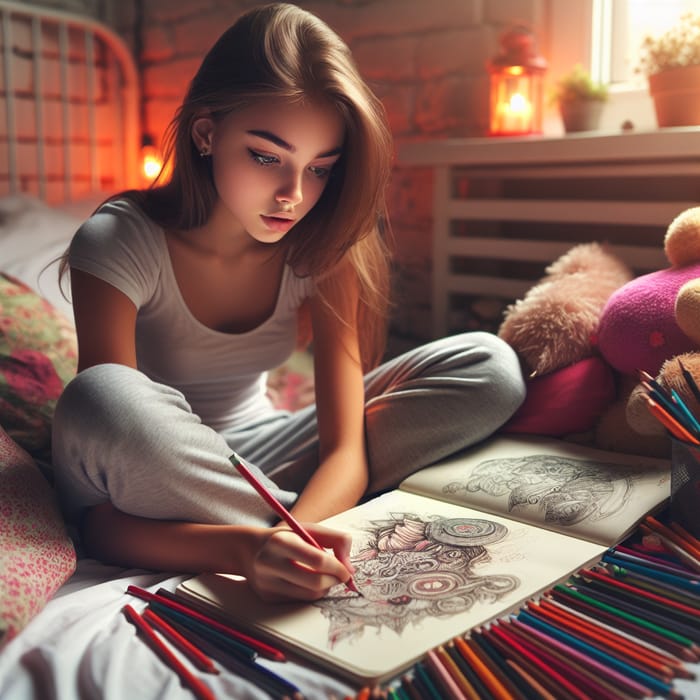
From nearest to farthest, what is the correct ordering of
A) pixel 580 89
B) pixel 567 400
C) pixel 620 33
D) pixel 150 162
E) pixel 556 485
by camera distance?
pixel 556 485, pixel 567 400, pixel 580 89, pixel 620 33, pixel 150 162

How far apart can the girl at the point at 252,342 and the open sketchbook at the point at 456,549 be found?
34mm

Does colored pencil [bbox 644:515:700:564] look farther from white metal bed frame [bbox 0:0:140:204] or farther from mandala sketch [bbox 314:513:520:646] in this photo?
white metal bed frame [bbox 0:0:140:204]

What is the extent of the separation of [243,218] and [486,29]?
31.8 inches

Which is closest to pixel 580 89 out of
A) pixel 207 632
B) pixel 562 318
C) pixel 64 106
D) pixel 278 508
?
pixel 562 318

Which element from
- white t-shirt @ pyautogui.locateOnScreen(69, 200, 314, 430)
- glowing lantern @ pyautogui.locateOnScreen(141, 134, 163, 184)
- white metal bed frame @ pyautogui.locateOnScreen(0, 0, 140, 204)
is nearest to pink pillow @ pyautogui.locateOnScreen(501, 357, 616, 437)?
white t-shirt @ pyautogui.locateOnScreen(69, 200, 314, 430)

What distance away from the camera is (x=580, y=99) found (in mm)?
1329

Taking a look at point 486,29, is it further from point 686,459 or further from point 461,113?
point 686,459

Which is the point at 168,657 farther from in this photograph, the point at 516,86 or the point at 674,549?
the point at 516,86

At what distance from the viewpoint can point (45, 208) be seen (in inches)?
64.8

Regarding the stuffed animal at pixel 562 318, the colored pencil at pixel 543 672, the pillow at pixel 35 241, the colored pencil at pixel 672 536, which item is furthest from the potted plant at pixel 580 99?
the colored pencil at pixel 543 672

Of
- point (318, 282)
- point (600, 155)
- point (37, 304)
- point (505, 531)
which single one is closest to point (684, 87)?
point (600, 155)

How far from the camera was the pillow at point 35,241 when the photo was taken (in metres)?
1.42

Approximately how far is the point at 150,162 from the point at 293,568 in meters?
1.49

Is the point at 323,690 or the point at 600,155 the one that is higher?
the point at 600,155
